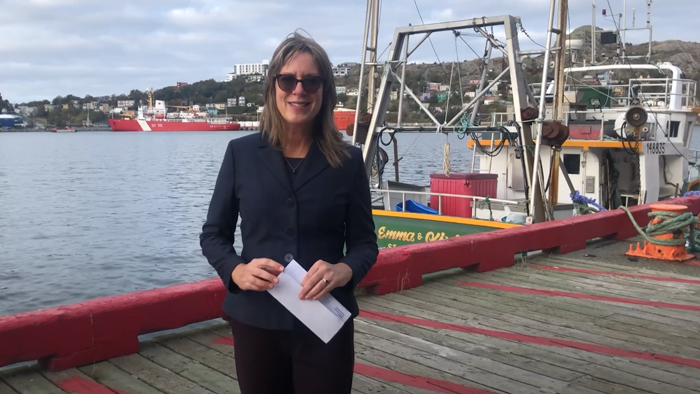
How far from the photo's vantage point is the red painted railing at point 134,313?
4051 mm

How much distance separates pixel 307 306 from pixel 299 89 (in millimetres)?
732

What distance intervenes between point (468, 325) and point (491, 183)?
8571mm

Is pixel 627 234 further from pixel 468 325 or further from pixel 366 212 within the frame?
pixel 366 212

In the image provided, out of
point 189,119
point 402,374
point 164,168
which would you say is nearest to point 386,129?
point 402,374

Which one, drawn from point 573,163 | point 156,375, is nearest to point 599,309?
point 156,375

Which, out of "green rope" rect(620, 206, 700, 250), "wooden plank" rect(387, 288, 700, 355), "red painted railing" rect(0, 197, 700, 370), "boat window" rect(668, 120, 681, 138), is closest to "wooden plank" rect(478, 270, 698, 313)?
"red painted railing" rect(0, 197, 700, 370)

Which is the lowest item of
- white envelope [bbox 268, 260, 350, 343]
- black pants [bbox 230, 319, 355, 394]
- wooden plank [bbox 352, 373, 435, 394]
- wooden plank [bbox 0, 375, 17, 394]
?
wooden plank [bbox 352, 373, 435, 394]

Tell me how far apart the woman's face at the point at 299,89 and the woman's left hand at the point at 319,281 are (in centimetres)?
52

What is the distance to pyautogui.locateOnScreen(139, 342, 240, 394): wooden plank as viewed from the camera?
13.3 feet

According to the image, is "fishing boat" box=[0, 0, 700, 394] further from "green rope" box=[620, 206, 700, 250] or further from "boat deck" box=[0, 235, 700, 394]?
"green rope" box=[620, 206, 700, 250]

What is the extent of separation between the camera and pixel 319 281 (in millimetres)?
2320

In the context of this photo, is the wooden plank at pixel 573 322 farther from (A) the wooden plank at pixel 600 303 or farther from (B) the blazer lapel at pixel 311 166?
(B) the blazer lapel at pixel 311 166

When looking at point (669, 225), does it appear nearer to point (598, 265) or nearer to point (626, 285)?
point (598, 265)

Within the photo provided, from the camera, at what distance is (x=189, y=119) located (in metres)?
164
